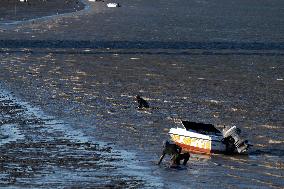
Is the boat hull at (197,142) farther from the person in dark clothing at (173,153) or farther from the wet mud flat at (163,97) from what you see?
the person in dark clothing at (173,153)

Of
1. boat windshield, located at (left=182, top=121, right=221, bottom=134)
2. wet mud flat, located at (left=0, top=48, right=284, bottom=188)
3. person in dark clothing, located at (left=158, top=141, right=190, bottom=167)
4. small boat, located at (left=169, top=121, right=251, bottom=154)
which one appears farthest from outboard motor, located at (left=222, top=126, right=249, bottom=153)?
person in dark clothing, located at (left=158, top=141, right=190, bottom=167)

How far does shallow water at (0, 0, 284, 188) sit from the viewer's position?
129ft

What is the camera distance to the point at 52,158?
38562mm

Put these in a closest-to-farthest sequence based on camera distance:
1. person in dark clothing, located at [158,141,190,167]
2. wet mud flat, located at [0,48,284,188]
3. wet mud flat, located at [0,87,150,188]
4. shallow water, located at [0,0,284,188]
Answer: wet mud flat, located at [0,87,150,188], person in dark clothing, located at [158,141,190,167], wet mud flat, located at [0,48,284,188], shallow water, located at [0,0,284,188]

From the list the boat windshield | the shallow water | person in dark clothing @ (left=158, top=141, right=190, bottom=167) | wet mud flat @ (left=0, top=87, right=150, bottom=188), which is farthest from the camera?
the boat windshield

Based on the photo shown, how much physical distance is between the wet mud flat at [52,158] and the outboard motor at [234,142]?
4.64m

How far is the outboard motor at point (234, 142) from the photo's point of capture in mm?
40594

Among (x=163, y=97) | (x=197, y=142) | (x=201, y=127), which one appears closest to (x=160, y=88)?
(x=163, y=97)

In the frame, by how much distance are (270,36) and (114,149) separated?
90179mm

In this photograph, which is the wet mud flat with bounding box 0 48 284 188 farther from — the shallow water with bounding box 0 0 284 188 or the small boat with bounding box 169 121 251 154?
the small boat with bounding box 169 121 251 154

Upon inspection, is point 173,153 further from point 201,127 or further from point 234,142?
point 201,127

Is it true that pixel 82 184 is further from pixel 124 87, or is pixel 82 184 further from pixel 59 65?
pixel 59 65

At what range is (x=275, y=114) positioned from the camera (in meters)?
52.3

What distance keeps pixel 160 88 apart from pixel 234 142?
23093 millimetres
